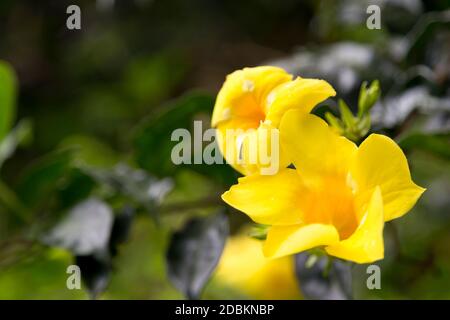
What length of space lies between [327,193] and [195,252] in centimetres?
19

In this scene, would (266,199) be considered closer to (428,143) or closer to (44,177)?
(428,143)

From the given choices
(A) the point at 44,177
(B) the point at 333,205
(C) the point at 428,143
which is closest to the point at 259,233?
(B) the point at 333,205

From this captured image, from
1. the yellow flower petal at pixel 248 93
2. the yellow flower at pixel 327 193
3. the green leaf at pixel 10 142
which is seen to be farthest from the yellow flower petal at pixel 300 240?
the green leaf at pixel 10 142

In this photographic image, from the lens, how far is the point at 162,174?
0.77 metres

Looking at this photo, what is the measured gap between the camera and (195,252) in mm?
680

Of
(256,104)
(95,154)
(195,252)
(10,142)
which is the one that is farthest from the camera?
(95,154)

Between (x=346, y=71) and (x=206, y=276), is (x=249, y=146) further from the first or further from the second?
(x=346, y=71)

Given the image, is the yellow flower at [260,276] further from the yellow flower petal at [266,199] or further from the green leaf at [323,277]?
the yellow flower petal at [266,199]

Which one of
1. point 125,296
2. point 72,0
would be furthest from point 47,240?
point 72,0

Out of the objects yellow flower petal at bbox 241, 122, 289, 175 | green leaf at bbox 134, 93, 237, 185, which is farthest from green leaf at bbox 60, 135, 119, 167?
yellow flower petal at bbox 241, 122, 289, 175

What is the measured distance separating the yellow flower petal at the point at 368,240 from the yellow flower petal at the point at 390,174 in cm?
2

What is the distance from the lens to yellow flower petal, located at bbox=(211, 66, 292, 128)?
1.80 ft

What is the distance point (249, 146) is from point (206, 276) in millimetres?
172

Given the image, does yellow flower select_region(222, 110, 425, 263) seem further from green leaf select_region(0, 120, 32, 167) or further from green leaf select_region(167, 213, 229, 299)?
green leaf select_region(0, 120, 32, 167)
